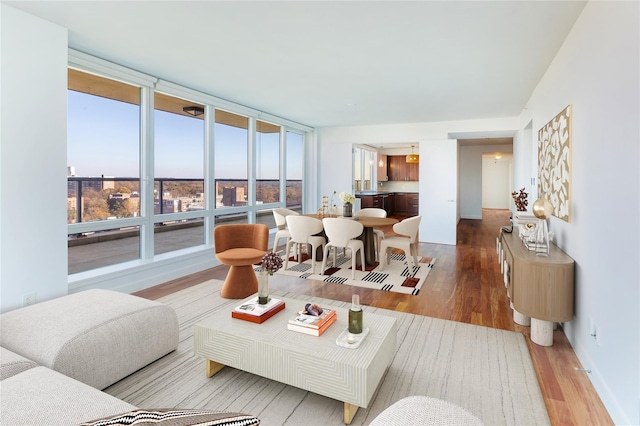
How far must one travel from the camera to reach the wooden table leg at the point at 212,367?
226 cm

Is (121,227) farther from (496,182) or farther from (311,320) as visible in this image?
(496,182)

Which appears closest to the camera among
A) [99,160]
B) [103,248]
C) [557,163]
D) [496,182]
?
[557,163]

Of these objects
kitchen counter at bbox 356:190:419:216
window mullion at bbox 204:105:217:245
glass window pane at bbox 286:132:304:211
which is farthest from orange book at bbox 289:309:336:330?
kitchen counter at bbox 356:190:419:216

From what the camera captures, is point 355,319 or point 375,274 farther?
point 375,274

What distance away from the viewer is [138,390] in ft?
6.99

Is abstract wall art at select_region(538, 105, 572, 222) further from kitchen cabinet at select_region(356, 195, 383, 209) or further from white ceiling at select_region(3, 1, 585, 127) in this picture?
kitchen cabinet at select_region(356, 195, 383, 209)

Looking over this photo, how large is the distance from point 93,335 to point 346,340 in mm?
1529

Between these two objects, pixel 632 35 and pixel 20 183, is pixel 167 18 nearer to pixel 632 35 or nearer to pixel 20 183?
pixel 20 183

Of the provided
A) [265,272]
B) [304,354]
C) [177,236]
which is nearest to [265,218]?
[177,236]

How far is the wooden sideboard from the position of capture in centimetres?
259

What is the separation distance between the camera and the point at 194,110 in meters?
5.28

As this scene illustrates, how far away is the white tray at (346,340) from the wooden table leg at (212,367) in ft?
2.95

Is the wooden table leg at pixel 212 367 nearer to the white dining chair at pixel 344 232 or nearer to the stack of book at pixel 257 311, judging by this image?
the stack of book at pixel 257 311

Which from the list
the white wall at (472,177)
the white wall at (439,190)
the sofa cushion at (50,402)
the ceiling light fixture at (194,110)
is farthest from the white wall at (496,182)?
the sofa cushion at (50,402)
